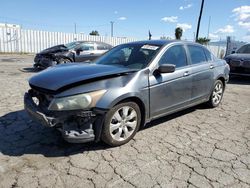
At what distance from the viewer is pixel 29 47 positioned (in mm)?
22953

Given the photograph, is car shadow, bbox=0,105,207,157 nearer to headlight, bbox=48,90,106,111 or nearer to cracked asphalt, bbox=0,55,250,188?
cracked asphalt, bbox=0,55,250,188

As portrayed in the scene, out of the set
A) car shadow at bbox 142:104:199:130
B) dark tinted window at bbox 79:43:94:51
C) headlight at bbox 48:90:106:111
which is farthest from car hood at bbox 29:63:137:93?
dark tinted window at bbox 79:43:94:51

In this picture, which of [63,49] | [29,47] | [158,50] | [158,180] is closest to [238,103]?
[158,50]

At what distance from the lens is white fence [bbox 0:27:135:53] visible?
70.2ft

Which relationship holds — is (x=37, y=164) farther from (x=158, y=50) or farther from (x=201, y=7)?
(x=201, y=7)

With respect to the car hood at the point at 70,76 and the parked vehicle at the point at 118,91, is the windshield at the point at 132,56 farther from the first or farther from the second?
the car hood at the point at 70,76

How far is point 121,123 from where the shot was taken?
12.1 ft

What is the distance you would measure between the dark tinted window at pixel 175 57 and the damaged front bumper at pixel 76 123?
5.27ft

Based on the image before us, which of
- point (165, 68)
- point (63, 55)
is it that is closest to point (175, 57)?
point (165, 68)

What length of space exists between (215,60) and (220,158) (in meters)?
3.06

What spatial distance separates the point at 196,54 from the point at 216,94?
1267mm

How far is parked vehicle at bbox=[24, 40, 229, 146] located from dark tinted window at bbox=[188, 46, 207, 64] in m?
0.03

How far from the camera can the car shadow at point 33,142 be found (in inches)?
139

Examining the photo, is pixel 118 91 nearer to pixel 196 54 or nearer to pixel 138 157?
pixel 138 157
